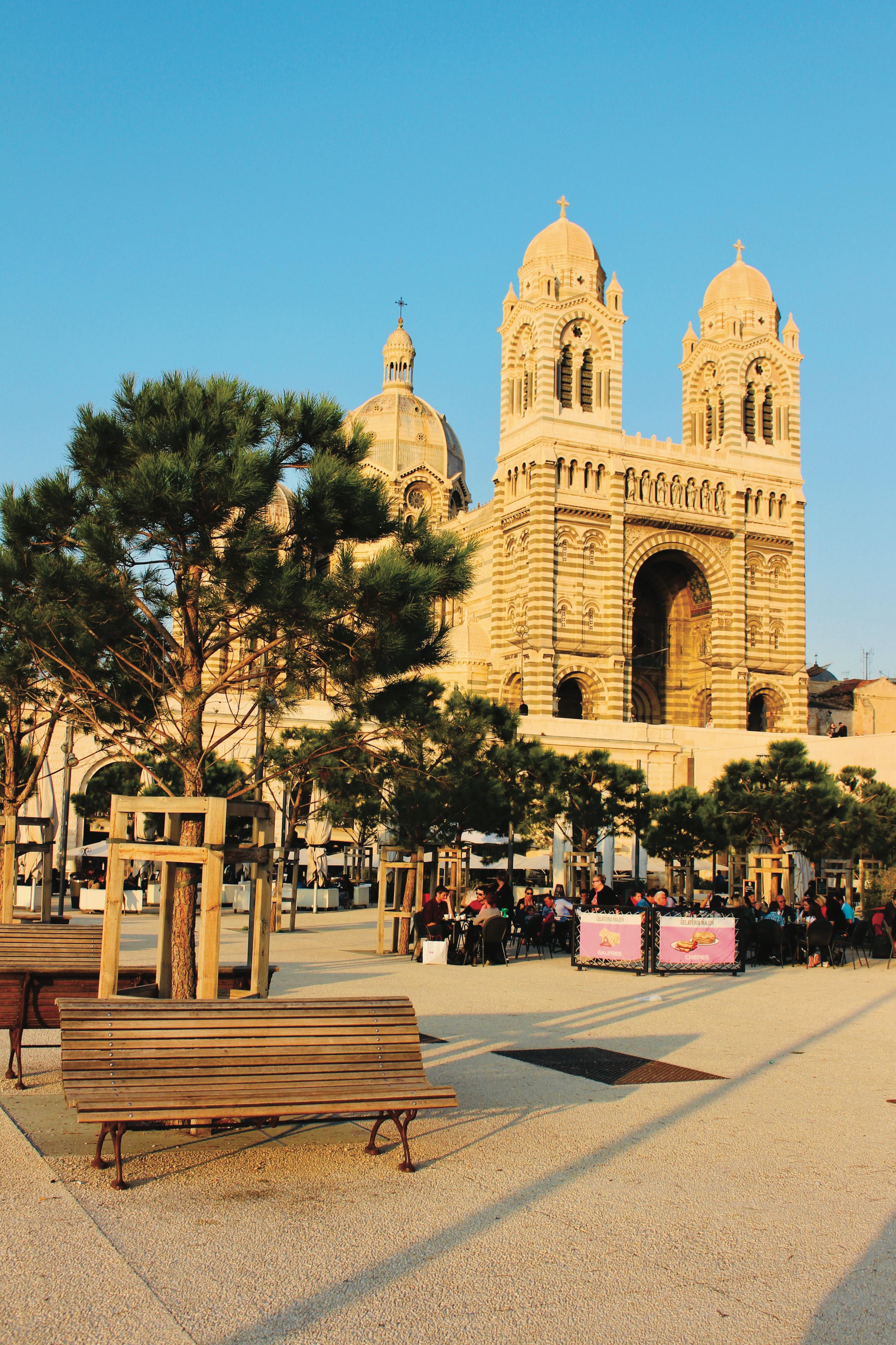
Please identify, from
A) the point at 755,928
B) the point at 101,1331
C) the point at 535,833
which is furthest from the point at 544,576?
the point at 101,1331

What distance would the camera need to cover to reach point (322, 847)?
139ft

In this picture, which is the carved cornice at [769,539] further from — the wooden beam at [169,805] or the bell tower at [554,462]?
the wooden beam at [169,805]

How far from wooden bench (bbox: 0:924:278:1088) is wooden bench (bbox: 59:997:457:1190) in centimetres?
172

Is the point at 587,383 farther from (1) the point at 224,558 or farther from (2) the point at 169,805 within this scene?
A: (2) the point at 169,805

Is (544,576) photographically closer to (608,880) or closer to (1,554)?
(608,880)

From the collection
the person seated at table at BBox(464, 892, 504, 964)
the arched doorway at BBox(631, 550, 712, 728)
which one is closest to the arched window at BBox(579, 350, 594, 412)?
the arched doorway at BBox(631, 550, 712, 728)

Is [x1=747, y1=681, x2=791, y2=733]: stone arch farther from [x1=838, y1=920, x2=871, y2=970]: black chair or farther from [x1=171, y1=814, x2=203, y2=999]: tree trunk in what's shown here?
[x1=171, y1=814, x2=203, y2=999]: tree trunk

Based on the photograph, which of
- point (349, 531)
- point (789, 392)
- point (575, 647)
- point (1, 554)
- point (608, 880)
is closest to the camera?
point (349, 531)

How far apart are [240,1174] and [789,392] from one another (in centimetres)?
5023

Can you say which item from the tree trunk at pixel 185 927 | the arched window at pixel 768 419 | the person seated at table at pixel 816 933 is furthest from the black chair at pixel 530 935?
the arched window at pixel 768 419

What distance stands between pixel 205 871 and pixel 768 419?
4839cm

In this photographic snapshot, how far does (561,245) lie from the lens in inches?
1877

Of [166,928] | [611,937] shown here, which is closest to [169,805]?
[166,928]

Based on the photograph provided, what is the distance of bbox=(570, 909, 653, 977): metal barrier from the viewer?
58.3 ft
